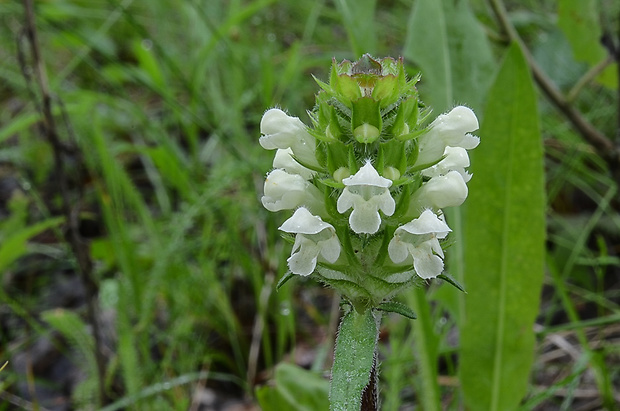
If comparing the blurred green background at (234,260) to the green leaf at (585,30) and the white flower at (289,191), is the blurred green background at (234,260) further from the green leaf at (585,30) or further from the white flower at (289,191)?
the white flower at (289,191)

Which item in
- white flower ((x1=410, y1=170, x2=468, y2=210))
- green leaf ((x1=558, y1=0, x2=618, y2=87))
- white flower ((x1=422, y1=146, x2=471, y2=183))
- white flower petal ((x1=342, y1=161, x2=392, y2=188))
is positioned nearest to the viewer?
white flower petal ((x1=342, y1=161, x2=392, y2=188))

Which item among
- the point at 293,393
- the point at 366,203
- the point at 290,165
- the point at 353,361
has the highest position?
the point at 290,165

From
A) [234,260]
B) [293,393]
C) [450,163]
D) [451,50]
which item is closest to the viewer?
[450,163]

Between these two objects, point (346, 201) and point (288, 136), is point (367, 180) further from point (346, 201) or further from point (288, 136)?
point (288, 136)

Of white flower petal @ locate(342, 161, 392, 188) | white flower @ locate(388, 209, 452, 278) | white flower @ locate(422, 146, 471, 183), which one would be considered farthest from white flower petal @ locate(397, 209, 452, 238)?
white flower @ locate(422, 146, 471, 183)

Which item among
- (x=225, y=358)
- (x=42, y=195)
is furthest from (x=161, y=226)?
(x=42, y=195)

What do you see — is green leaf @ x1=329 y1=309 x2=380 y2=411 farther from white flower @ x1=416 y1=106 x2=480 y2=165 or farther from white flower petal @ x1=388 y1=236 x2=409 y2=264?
white flower @ x1=416 y1=106 x2=480 y2=165

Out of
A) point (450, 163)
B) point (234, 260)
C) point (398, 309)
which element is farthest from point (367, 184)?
point (234, 260)
